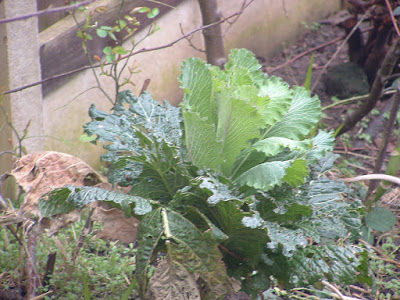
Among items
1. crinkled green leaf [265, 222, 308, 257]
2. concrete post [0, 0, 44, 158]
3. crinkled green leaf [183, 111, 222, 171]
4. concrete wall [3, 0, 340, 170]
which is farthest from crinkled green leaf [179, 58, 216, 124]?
concrete post [0, 0, 44, 158]

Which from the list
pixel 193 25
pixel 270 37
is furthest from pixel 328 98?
pixel 193 25

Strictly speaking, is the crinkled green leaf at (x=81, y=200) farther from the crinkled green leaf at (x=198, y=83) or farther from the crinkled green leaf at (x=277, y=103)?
the crinkled green leaf at (x=277, y=103)

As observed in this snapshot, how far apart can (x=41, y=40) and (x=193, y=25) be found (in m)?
1.50

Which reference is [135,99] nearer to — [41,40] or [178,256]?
[178,256]

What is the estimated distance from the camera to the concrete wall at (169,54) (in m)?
3.31

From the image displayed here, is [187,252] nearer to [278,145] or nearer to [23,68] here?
[278,145]

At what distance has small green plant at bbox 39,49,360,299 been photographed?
1662mm

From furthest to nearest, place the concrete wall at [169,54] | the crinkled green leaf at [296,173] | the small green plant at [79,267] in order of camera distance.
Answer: the concrete wall at [169,54], the small green plant at [79,267], the crinkled green leaf at [296,173]

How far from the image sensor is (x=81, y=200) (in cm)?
164

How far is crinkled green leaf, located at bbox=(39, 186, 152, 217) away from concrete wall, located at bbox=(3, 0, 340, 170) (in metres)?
0.94

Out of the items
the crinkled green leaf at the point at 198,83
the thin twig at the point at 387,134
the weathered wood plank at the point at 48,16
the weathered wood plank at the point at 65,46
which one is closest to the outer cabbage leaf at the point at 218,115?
the crinkled green leaf at the point at 198,83

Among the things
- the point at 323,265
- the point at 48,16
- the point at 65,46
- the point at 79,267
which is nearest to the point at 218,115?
the point at 323,265

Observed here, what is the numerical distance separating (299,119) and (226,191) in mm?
488

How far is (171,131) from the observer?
6.53 ft
